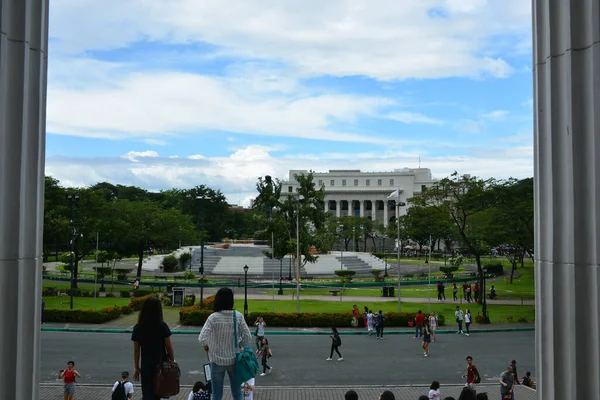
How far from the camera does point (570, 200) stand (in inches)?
172

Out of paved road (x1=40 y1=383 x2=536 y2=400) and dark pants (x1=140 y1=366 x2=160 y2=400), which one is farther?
paved road (x1=40 y1=383 x2=536 y2=400)

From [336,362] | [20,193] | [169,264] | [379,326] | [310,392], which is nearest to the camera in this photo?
[20,193]

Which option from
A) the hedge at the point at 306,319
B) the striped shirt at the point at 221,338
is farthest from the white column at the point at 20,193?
the hedge at the point at 306,319

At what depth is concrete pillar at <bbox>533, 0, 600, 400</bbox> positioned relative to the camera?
4250mm

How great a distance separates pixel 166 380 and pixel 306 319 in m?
22.3

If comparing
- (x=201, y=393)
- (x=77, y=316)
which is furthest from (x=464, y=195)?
(x=201, y=393)

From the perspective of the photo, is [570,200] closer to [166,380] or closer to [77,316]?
[166,380]

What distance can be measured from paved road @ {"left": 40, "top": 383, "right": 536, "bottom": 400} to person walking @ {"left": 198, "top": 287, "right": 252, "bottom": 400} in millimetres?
9061

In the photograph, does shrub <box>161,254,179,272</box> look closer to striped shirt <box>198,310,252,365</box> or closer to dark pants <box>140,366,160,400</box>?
striped shirt <box>198,310,252,365</box>

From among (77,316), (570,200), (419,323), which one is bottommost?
(77,316)

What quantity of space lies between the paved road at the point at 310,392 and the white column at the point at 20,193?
10297mm

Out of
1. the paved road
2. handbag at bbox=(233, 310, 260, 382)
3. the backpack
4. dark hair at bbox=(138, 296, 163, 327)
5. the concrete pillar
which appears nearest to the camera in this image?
the concrete pillar

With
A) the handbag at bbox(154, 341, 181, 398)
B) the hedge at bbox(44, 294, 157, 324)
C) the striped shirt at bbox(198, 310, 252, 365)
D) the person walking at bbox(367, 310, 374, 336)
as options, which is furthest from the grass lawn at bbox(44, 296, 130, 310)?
the handbag at bbox(154, 341, 181, 398)

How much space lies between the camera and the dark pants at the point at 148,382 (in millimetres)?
4992
